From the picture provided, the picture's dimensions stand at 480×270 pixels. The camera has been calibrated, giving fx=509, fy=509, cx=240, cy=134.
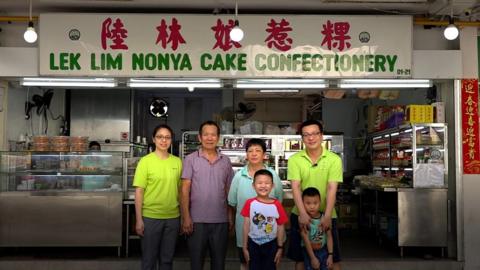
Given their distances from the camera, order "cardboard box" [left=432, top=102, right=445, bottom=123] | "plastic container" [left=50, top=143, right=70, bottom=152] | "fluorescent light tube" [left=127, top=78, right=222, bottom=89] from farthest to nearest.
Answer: "plastic container" [left=50, top=143, right=70, bottom=152]
"cardboard box" [left=432, top=102, right=445, bottom=123]
"fluorescent light tube" [left=127, top=78, right=222, bottom=89]

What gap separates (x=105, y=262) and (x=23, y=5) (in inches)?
130

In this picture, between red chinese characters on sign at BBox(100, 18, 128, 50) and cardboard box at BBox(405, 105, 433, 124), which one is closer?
red chinese characters on sign at BBox(100, 18, 128, 50)

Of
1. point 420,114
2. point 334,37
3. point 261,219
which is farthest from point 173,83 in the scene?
point 420,114

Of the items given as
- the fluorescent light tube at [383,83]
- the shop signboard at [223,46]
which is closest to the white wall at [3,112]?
the shop signboard at [223,46]

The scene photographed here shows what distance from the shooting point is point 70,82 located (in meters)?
6.51

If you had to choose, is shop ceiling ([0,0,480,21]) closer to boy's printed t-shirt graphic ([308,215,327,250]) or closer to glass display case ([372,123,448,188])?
glass display case ([372,123,448,188])

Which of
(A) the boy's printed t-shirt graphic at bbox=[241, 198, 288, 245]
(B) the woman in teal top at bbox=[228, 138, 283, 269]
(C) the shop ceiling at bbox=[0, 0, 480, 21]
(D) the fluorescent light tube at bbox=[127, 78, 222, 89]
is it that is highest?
(C) the shop ceiling at bbox=[0, 0, 480, 21]

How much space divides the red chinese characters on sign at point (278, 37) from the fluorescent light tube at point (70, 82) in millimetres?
2027

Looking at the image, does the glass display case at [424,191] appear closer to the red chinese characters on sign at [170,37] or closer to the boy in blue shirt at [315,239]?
the boy in blue shirt at [315,239]

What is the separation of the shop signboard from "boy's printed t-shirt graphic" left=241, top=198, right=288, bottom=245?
240 centimetres

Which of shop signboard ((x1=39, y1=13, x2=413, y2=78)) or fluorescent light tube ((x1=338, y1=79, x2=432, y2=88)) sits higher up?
shop signboard ((x1=39, y1=13, x2=413, y2=78))

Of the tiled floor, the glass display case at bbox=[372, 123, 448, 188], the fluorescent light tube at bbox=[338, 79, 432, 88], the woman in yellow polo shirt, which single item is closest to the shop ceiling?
the fluorescent light tube at bbox=[338, 79, 432, 88]

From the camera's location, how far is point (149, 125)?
44.0 feet

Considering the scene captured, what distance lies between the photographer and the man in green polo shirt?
14.8ft
